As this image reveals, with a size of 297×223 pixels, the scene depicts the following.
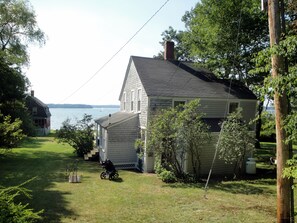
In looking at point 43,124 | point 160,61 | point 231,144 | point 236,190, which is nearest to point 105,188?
point 236,190

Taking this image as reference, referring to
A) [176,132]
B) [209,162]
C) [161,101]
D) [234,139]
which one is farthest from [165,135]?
[209,162]

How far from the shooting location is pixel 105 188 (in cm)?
1512

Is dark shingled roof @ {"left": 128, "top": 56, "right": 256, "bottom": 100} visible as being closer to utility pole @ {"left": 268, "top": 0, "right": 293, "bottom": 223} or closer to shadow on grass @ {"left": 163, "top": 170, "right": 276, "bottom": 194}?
shadow on grass @ {"left": 163, "top": 170, "right": 276, "bottom": 194}

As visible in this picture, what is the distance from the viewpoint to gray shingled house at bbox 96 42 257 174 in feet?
67.2

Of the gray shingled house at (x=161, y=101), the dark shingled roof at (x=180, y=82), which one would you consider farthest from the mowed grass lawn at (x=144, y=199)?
the dark shingled roof at (x=180, y=82)

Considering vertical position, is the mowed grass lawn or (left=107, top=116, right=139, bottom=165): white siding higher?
(left=107, top=116, right=139, bottom=165): white siding

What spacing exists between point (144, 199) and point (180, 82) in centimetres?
1208

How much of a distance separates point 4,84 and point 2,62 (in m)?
2.05

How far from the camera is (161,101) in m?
20.5

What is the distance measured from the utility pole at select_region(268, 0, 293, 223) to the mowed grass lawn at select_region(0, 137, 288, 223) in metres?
2.32

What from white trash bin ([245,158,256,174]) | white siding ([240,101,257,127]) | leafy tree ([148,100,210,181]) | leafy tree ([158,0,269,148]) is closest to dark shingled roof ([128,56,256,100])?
white siding ([240,101,257,127])

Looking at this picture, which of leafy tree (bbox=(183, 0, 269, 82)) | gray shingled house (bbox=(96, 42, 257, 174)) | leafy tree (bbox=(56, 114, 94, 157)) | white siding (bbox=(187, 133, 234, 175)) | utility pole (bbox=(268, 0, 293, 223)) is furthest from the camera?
leafy tree (bbox=(56, 114, 94, 157))

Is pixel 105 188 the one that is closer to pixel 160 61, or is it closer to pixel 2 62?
pixel 160 61

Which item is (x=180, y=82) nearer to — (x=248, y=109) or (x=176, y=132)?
(x=248, y=109)
